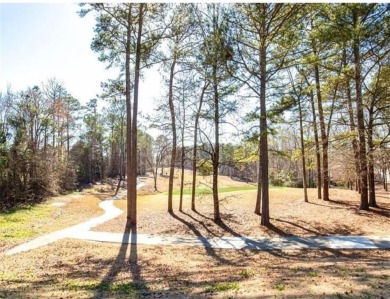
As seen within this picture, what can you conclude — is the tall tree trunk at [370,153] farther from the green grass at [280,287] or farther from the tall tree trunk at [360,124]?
the green grass at [280,287]

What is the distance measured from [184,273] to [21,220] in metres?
11.6

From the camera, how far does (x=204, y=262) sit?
8297 mm

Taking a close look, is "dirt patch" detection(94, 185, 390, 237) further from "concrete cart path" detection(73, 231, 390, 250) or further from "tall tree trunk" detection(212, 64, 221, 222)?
"concrete cart path" detection(73, 231, 390, 250)

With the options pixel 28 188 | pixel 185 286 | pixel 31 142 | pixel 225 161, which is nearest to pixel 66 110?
pixel 31 142

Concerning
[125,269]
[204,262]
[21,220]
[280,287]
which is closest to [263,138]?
[204,262]

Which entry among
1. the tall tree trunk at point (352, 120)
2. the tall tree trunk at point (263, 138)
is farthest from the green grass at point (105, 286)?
→ the tall tree trunk at point (352, 120)

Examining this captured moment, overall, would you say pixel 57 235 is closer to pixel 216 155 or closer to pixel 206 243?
pixel 206 243

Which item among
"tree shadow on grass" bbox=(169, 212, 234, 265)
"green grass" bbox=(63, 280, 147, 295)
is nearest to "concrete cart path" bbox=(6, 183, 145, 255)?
"tree shadow on grass" bbox=(169, 212, 234, 265)

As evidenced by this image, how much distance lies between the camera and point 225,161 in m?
14.2

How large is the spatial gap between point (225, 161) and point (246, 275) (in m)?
8.39

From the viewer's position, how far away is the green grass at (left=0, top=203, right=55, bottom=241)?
11.9 metres

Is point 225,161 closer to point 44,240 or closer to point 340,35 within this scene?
point 340,35

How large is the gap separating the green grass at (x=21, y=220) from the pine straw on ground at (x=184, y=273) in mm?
2412

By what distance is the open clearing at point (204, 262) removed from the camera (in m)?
4.92
